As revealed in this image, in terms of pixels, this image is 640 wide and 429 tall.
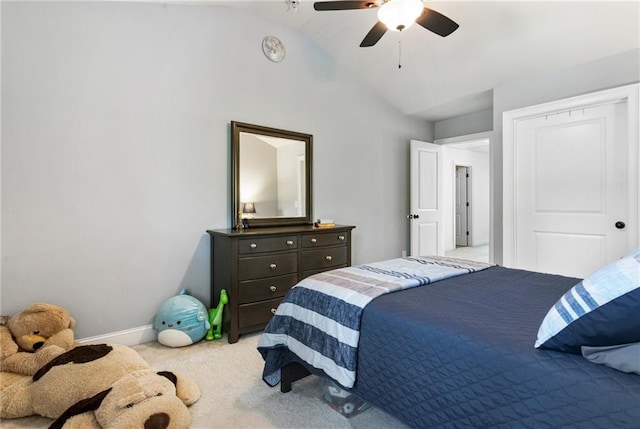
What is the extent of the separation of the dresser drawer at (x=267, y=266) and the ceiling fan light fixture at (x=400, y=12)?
1.97 metres

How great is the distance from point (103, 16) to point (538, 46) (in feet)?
12.1

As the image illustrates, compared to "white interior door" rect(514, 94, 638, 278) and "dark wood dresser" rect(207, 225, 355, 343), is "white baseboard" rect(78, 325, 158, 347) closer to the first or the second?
"dark wood dresser" rect(207, 225, 355, 343)

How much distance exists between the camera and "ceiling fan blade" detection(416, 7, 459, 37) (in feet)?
7.04

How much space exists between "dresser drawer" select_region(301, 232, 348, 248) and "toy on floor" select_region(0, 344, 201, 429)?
1.54 metres

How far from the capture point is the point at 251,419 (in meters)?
1.66

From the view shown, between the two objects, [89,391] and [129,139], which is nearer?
[89,391]

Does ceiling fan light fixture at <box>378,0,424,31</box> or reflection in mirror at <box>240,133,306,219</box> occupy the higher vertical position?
ceiling fan light fixture at <box>378,0,424,31</box>

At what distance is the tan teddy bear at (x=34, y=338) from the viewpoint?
192 cm

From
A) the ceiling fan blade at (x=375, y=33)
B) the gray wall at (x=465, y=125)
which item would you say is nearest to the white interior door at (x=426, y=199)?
the gray wall at (x=465, y=125)

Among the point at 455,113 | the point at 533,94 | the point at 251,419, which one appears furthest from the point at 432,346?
the point at 455,113

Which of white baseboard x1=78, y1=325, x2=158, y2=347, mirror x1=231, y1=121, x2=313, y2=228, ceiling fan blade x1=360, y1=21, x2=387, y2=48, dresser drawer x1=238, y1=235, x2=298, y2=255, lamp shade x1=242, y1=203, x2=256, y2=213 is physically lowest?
white baseboard x1=78, y1=325, x2=158, y2=347

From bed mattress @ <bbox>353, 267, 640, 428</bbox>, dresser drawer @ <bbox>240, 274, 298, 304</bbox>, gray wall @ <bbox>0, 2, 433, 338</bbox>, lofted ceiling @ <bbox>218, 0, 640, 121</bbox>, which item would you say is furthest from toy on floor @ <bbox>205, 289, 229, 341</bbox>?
lofted ceiling @ <bbox>218, 0, 640, 121</bbox>

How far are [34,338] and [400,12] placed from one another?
3.11 meters

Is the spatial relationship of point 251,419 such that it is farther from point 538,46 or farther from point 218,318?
point 538,46
